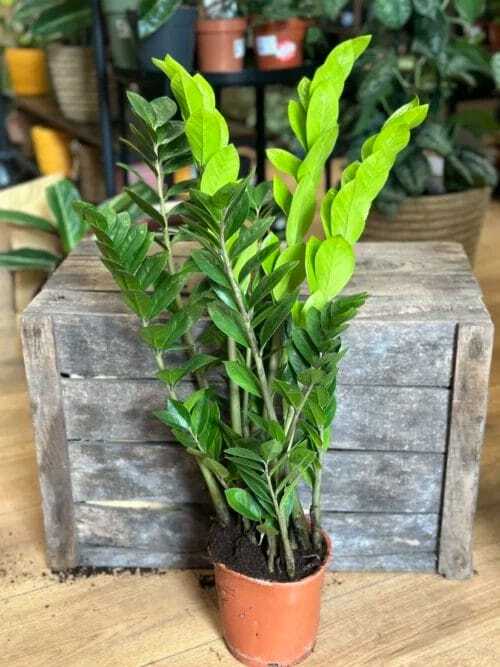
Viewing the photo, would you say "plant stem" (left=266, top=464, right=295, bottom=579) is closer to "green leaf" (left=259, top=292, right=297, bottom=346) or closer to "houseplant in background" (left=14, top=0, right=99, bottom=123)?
"green leaf" (left=259, top=292, right=297, bottom=346)

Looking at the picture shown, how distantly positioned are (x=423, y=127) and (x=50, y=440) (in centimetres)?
156

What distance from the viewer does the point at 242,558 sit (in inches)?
48.5

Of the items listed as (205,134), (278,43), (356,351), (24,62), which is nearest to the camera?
(205,134)

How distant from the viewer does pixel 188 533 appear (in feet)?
4.77

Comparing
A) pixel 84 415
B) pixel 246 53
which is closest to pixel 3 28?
pixel 246 53

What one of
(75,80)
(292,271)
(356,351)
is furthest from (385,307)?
(75,80)

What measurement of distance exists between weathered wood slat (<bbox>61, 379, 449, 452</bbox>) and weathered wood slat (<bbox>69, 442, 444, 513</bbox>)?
0.02m

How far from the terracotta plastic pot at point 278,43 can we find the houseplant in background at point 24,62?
1457 mm

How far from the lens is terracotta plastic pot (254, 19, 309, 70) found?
2467 millimetres

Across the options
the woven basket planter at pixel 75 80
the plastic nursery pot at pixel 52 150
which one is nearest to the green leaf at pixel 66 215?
the woven basket planter at pixel 75 80

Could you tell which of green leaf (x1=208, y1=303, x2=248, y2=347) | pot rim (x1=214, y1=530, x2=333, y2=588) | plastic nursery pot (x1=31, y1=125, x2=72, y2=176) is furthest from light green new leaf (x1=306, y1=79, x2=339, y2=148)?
plastic nursery pot (x1=31, y1=125, x2=72, y2=176)

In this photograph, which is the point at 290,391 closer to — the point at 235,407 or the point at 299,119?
the point at 235,407

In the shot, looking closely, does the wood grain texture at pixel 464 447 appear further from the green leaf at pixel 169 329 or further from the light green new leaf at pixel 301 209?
the green leaf at pixel 169 329

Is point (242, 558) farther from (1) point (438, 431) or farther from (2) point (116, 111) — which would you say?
(2) point (116, 111)
